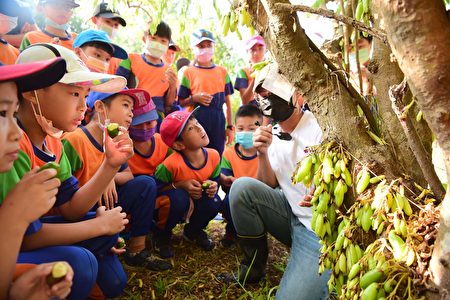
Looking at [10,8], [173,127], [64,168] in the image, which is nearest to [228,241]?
[173,127]

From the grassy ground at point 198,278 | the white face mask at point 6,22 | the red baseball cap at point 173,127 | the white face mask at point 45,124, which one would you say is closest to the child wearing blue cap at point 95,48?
the white face mask at point 6,22

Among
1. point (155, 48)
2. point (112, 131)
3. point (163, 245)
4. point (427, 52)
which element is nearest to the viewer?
point (427, 52)

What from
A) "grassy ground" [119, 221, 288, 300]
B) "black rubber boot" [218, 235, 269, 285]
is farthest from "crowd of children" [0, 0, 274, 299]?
"black rubber boot" [218, 235, 269, 285]

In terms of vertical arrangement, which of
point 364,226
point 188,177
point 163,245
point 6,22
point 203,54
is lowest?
point 163,245

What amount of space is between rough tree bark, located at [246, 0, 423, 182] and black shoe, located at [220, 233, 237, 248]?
6.72 feet

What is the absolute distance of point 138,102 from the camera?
293 cm

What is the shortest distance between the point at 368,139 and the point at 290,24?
60 centimetres

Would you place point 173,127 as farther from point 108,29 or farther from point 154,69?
point 108,29

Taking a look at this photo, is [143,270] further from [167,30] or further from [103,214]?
[167,30]

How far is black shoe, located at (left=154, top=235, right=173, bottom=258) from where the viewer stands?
3100 millimetres

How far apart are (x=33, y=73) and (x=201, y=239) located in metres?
2.36

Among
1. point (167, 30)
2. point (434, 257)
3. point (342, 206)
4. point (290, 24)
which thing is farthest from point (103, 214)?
point (167, 30)

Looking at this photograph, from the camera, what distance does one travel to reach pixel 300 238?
2512 mm

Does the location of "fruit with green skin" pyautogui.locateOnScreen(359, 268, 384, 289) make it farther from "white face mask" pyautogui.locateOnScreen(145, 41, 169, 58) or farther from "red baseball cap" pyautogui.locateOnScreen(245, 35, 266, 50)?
"red baseball cap" pyautogui.locateOnScreen(245, 35, 266, 50)
